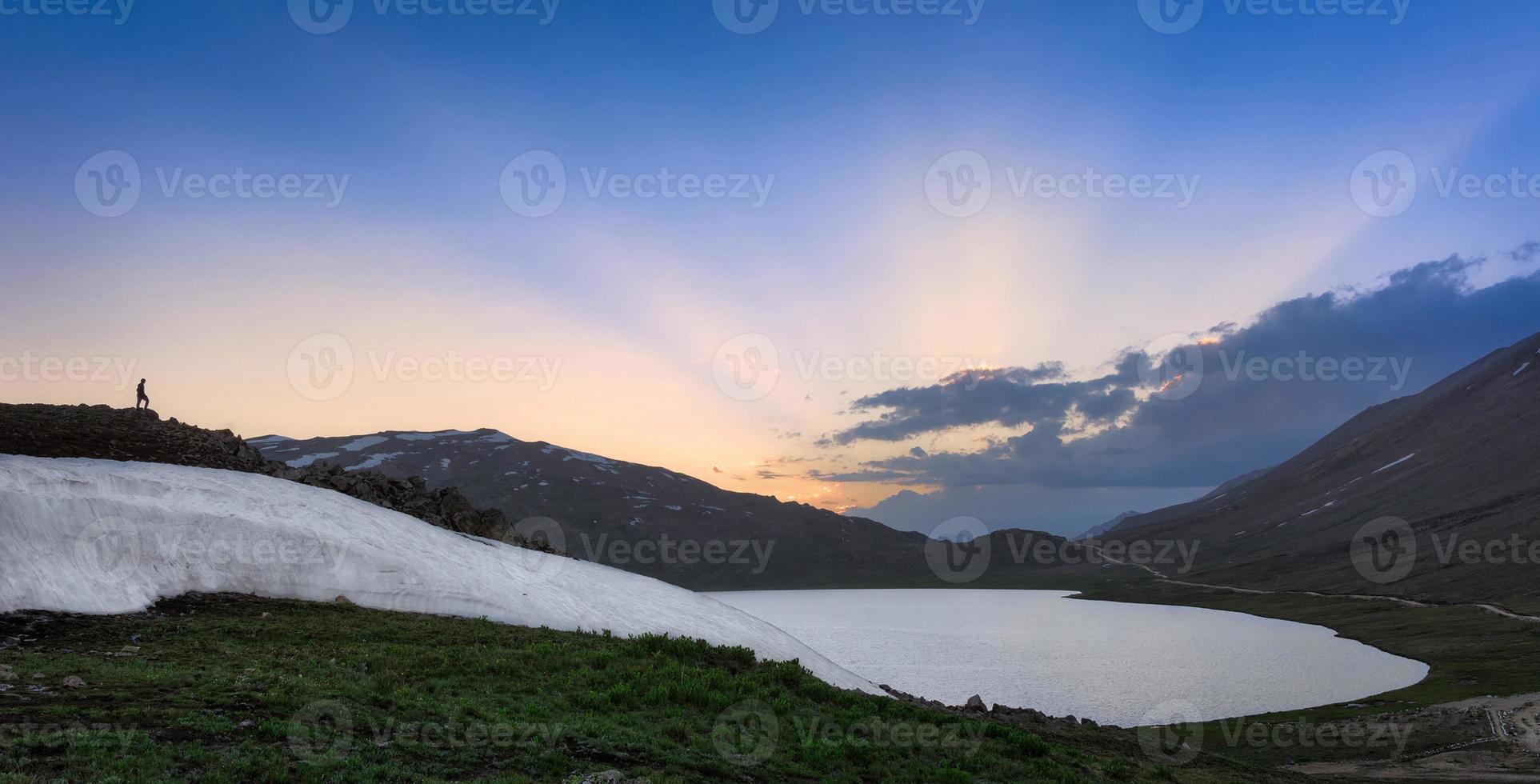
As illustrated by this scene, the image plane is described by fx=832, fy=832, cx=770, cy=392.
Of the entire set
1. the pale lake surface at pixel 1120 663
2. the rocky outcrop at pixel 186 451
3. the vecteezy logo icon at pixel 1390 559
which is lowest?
the pale lake surface at pixel 1120 663

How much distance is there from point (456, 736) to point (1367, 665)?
96.7m

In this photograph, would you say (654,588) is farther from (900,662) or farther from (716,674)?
(900,662)

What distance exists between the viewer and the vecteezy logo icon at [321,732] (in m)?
14.2

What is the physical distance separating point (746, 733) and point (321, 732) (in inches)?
366

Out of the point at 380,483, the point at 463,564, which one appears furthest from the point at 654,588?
the point at 380,483
